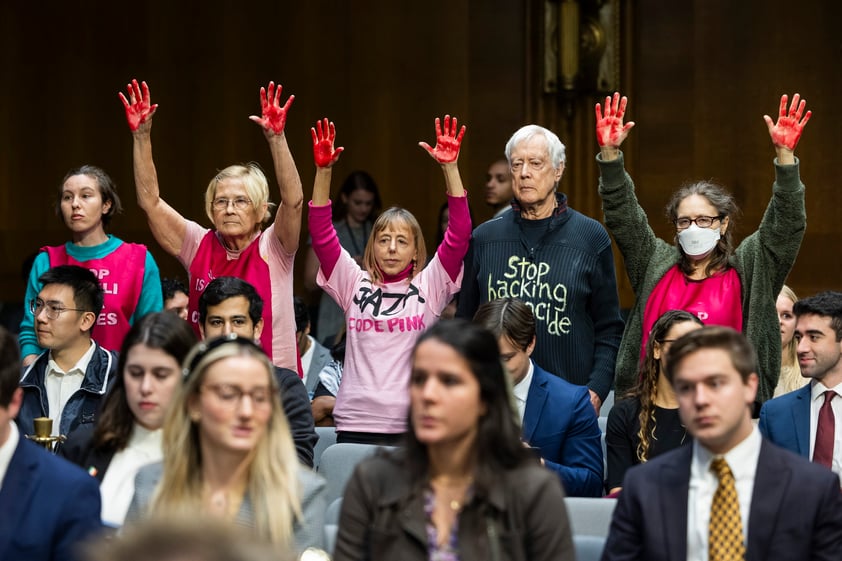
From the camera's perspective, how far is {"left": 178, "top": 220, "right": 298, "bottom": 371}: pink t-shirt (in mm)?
3891

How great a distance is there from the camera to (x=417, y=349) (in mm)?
2283

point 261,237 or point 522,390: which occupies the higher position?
point 261,237

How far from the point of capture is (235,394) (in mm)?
2367

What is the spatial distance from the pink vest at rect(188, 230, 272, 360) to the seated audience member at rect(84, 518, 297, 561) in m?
2.79

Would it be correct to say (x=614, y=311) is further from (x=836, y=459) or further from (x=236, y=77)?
(x=236, y=77)

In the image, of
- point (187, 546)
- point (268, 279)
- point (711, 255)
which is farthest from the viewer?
point (268, 279)

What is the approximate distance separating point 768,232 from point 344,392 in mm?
1298

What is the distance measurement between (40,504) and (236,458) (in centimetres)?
36

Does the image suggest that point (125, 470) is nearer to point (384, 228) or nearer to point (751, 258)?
point (384, 228)

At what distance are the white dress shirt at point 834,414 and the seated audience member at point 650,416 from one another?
1.18ft

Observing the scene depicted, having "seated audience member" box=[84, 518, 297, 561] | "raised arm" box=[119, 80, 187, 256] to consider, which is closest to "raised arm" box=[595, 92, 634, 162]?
"raised arm" box=[119, 80, 187, 256]

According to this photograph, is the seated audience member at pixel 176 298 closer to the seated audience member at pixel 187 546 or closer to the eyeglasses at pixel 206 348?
the eyeglasses at pixel 206 348

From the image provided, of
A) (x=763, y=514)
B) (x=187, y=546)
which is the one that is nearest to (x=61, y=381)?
(x=763, y=514)

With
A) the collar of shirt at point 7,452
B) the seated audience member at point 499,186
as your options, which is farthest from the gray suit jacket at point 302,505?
the seated audience member at point 499,186
